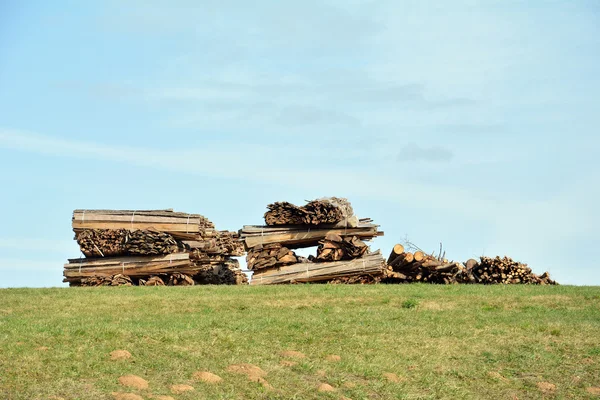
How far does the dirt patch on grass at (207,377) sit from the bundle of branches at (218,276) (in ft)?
47.8

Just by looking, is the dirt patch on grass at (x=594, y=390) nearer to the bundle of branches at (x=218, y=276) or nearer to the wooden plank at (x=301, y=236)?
the wooden plank at (x=301, y=236)

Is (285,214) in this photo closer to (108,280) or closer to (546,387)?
(108,280)

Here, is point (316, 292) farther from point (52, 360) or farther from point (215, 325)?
point (52, 360)

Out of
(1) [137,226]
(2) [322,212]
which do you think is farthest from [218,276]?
(2) [322,212]

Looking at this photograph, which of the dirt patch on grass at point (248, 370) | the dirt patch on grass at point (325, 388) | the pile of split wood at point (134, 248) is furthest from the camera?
the pile of split wood at point (134, 248)

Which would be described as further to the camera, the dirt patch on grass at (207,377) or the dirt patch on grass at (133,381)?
the dirt patch on grass at (207,377)

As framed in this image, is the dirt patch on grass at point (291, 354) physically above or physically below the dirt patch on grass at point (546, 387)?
above

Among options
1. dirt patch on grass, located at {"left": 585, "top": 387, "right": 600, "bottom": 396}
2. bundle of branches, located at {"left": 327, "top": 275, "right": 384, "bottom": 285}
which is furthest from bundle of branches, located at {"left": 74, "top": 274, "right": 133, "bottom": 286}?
dirt patch on grass, located at {"left": 585, "top": 387, "right": 600, "bottom": 396}

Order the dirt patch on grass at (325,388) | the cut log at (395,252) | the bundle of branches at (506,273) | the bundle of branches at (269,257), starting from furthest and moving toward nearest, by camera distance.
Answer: the cut log at (395,252), the bundle of branches at (506,273), the bundle of branches at (269,257), the dirt patch on grass at (325,388)

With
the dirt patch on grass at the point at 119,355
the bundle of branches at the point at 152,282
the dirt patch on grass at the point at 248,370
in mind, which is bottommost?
the dirt patch on grass at the point at 248,370

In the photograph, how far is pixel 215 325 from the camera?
15523 mm

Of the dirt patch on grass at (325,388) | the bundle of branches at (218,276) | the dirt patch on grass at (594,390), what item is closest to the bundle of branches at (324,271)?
the bundle of branches at (218,276)

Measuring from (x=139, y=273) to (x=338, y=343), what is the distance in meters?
13.0

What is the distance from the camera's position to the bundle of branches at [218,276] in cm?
2694
